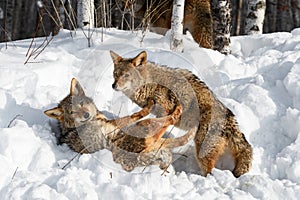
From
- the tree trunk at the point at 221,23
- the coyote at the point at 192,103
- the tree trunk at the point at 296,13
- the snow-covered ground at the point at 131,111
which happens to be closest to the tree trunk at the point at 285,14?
the tree trunk at the point at 296,13

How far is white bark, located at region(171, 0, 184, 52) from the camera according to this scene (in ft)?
20.7

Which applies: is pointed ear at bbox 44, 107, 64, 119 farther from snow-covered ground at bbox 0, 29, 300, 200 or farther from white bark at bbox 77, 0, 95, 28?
white bark at bbox 77, 0, 95, 28

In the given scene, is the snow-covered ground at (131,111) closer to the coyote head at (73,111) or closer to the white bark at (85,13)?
the coyote head at (73,111)

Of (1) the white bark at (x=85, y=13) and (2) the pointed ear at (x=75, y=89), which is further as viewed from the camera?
(1) the white bark at (x=85, y=13)

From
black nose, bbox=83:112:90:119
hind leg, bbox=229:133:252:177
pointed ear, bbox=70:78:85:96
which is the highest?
pointed ear, bbox=70:78:85:96

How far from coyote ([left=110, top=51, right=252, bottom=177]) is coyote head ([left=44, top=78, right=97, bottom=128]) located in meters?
0.42

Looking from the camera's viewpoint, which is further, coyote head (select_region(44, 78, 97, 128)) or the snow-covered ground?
coyote head (select_region(44, 78, 97, 128))

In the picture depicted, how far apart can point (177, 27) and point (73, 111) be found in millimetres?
2585

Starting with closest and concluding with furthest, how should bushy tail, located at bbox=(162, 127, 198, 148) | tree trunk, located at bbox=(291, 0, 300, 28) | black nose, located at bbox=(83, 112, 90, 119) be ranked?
black nose, located at bbox=(83, 112, 90, 119) < bushy tail, located at bbox=(162, 127, 198, 148) < tree trunk, located at bbox=(291, 0, 300, 28)

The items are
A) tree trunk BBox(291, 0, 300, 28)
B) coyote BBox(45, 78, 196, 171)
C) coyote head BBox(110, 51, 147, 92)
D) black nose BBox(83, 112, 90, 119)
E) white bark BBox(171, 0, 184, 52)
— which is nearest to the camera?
coyote BBox(45, 78, 196, 171)

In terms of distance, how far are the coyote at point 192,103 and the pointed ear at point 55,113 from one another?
65 centimetres

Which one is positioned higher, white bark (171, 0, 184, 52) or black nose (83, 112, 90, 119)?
white bark (171, 0, 184, 52)

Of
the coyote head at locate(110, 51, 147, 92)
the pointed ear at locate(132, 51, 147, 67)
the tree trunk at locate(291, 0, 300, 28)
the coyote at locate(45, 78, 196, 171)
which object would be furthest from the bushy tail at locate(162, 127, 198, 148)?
the tree trunk at locate(291, 0, 300, 28)

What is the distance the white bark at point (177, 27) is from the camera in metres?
6.31
